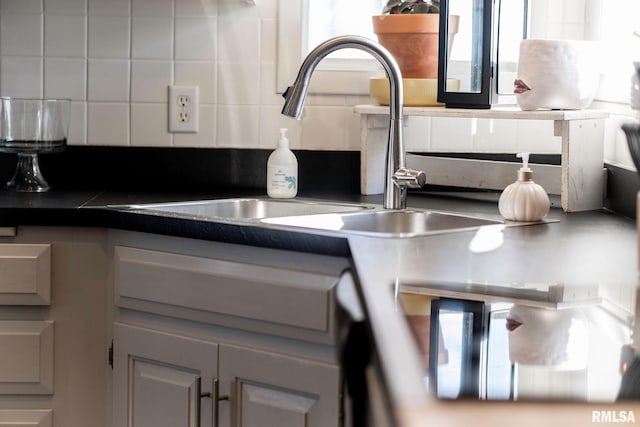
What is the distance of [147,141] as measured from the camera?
251 cm

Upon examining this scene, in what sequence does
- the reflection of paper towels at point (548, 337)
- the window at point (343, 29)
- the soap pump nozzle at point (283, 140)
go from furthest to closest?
1. the window at point (343, 29)
2. the soap pump nozzle at point (283, 140)
3. the reflection of paper towels at point (548, 337)

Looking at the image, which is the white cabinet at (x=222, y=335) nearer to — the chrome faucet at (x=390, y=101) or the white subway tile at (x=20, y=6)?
the chrome faucet at (x=390, y=101)

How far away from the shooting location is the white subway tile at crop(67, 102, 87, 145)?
250 cm

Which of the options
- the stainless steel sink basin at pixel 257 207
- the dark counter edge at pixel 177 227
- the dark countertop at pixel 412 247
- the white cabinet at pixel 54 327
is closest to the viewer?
the dark countertop at pixel 412 247

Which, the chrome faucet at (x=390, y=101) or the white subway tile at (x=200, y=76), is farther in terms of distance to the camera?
the white subway tile at (x=200, y=76)

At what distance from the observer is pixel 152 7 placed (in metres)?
2.49

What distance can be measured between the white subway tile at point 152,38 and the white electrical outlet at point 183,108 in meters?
0.09

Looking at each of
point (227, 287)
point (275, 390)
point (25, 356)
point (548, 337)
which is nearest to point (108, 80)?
point (25, 356)

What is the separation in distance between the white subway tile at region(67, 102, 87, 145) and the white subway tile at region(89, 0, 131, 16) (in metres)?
0.23

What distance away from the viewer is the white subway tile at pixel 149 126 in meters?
2.51

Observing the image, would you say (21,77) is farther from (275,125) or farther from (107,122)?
(275,125)

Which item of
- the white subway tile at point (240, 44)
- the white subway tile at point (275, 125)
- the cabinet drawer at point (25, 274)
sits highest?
the white subway tile at point (240, 44)

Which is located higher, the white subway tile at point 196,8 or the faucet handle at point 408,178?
the white subway tile at point 196,8

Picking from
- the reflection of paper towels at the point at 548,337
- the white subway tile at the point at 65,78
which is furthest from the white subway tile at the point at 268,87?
the reflection of paper towels at the point at 548,337
